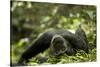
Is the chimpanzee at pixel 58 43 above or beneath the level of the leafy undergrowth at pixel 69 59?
above

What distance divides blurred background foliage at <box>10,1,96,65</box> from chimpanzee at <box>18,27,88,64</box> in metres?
0.05

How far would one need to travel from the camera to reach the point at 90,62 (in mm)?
2295

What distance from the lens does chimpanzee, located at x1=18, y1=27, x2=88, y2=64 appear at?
6.75 feet

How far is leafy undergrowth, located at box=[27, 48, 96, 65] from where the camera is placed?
208 cm

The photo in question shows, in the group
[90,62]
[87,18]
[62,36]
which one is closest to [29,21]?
[62,36]

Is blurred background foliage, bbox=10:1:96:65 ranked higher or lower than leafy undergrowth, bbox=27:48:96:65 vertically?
higher

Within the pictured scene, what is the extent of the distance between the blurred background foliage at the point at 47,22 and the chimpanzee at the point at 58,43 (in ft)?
0.17

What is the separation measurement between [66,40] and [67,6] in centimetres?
41

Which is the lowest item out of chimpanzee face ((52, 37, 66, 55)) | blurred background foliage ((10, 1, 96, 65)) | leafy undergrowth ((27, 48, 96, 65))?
leafy undergrowth ((27, 48, 96, 65))

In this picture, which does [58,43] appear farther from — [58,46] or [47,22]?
[47,22]

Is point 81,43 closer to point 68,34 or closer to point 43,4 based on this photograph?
point 68,34

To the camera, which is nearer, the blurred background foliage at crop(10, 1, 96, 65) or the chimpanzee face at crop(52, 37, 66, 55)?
the blurred background foliage at crop(10, 1, 96, 65)

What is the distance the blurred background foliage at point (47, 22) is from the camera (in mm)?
→ 1990
